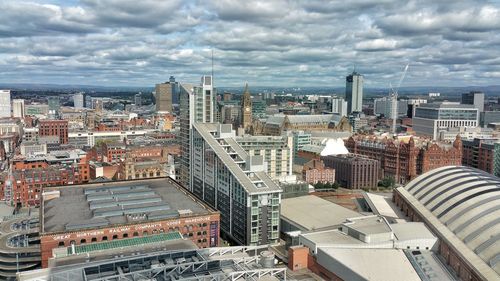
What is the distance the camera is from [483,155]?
130750mm

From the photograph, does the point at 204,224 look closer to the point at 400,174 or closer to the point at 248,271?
the point at 248,271

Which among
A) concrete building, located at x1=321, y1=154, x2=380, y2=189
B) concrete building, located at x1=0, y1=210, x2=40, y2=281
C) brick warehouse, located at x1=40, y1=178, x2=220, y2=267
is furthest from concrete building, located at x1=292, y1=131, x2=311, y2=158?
concrete building, located at x1=0, y1=210, x2=40, y2=281

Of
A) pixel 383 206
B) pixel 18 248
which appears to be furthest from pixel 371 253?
pixel 18 248

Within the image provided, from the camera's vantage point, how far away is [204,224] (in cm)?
6050

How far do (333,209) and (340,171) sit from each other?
45469 millimetres

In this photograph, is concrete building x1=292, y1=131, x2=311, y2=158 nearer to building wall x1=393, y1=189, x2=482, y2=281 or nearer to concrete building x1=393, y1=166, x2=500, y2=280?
concrete building x1=393, y1=166, x2=500, y2=280

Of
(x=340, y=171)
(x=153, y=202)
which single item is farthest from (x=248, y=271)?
(x=340, y=171)

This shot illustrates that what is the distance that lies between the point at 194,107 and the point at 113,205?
28.2 metres

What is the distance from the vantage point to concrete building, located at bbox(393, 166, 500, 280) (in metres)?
46.4

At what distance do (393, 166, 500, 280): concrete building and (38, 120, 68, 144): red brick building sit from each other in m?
137

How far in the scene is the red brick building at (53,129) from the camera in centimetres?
17062

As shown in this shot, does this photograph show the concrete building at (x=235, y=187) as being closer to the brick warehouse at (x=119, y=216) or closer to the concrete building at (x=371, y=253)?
the brick warehouse at (x=119, y=216)

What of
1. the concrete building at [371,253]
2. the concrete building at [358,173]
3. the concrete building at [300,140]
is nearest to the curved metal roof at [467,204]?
the concrete building at [371,253]

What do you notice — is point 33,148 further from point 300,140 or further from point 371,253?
point 371,253
